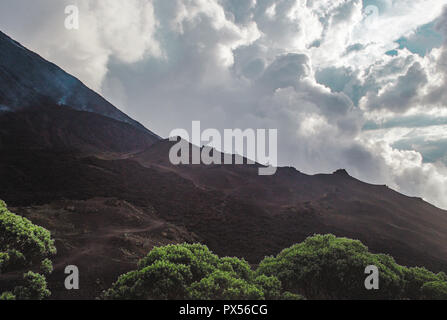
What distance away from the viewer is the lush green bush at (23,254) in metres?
7.73

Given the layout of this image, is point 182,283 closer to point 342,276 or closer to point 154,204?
point 342,276

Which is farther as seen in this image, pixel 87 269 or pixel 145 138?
pixel 145 138

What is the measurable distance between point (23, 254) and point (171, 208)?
20.3m

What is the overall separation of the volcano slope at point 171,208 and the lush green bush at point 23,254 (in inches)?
53.5

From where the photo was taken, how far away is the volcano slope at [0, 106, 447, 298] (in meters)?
16.2

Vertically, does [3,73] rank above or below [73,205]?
above

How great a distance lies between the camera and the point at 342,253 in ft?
32.1

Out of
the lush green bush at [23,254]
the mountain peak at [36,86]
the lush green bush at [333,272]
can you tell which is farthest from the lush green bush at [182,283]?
the mountain peak at [36,86]

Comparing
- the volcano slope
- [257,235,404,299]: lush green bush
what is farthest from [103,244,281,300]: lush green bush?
the volcano slope

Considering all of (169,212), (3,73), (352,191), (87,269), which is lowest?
(87,269)
